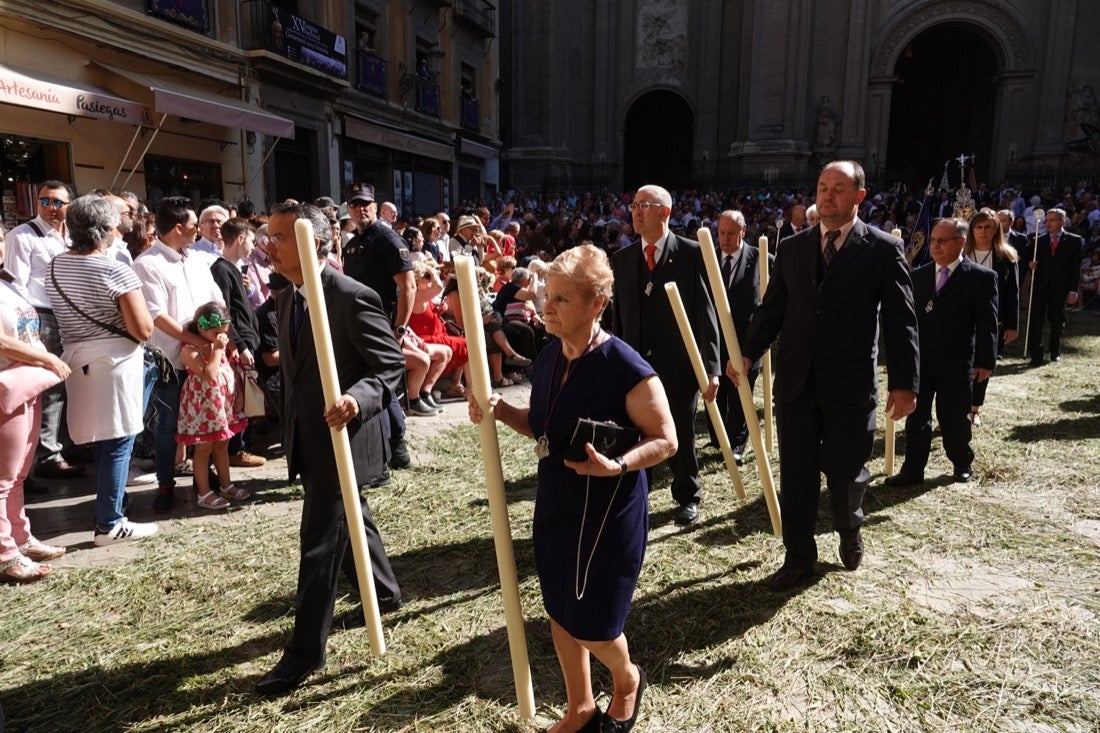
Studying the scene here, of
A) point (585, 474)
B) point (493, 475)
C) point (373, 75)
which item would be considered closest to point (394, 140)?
point (373, 75)

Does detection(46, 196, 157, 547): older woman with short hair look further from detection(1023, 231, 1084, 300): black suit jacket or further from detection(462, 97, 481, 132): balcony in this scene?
detection(462, 97, 481, 132): balcony

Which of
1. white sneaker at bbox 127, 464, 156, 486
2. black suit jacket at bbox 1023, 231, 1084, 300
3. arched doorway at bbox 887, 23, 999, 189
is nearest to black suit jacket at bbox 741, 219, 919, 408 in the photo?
white sneaker at bbox 127, 464, 156, 486

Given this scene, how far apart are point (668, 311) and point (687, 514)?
1391 mm

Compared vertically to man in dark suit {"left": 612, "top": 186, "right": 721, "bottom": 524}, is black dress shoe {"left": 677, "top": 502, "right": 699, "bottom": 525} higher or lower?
lower

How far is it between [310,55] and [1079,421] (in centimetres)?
1706

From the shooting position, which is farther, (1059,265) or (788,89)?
(788,89)

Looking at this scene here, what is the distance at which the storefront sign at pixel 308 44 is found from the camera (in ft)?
53.1

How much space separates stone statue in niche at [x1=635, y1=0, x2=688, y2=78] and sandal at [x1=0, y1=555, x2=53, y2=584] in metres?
30.7

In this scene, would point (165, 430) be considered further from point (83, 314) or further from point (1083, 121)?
point (1083, 121)

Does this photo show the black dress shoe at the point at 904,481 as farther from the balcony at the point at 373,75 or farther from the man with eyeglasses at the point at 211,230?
the balcony at the point at 373,75

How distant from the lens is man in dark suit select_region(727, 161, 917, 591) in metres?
3.72

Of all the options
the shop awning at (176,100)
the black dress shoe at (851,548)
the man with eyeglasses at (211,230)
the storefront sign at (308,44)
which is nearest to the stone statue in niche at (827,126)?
the storefront sign at (308,44)

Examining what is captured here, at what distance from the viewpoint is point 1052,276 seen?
33.6 feet

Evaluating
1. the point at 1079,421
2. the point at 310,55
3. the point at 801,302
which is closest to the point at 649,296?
the point at 801,302
